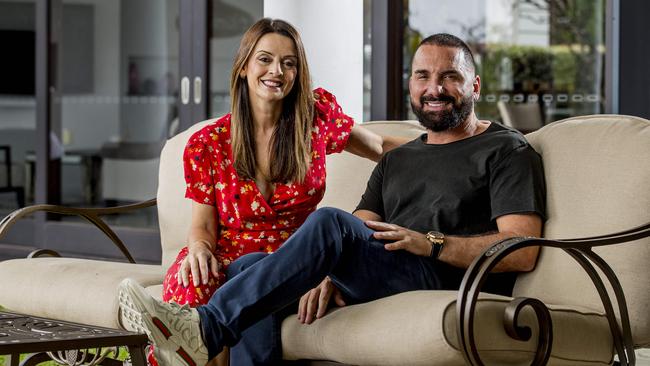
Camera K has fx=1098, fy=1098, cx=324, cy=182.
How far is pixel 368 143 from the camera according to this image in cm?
331

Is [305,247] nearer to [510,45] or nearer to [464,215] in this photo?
[464,215]

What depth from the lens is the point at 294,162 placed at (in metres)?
3.09

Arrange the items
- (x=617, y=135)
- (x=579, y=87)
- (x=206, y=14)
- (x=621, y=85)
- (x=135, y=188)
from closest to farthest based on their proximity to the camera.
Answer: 1. (x=617, y=135)
2. (x=621, y=85)
3. (x=206, y=14)
4. (x=135, y=188)
5. (x=579, y=87)

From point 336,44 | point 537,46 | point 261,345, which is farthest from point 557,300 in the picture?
point 537,46

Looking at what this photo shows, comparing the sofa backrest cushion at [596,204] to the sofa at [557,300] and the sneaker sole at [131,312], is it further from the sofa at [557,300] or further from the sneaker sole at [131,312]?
the sneaker sole at [131,312]

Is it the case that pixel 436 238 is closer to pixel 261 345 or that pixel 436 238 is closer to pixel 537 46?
pixel 261 345

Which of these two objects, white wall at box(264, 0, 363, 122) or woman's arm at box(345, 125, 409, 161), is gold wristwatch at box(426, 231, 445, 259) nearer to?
woman's arm at box(345, 125, 409, 161)

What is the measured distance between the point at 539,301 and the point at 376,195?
0.82 meters

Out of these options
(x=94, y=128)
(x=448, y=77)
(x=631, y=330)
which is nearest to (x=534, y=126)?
(x=94, y=128)

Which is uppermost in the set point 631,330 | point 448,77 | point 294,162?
point 448,77

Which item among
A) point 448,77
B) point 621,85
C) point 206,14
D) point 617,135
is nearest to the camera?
point 617,135

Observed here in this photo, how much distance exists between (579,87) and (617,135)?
5075 mm

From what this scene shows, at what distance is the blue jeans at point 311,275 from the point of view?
2582mm

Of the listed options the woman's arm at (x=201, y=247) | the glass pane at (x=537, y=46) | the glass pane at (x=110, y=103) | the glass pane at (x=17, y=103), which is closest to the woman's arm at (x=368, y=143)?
the woman's arm at (x=201, y=247)
